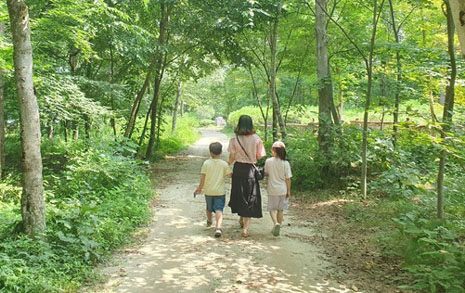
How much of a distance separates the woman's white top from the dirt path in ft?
4.26

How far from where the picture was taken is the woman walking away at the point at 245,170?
635 centimetres

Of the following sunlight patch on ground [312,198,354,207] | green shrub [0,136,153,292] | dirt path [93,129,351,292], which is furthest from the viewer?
sunlight patch on ground [312,198,354,207]

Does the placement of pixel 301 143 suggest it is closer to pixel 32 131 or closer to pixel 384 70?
pixel 384 70

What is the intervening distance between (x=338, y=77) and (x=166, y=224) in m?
8.90

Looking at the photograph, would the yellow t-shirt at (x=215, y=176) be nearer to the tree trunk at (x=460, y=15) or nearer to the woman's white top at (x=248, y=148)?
the woman's white top at (x=248, y=148)

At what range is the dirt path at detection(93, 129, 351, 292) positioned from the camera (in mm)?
4457

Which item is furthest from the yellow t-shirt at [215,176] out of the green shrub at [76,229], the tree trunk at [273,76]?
the tree trunk at [273,76]

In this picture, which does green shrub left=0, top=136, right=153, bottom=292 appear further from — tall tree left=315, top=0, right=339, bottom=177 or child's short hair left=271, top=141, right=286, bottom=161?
tall tree left=315, top=0, right=339, bottom=177

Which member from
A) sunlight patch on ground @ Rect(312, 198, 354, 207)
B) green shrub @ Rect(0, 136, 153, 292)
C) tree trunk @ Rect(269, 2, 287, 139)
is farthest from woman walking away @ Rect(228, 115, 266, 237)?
tree trunk @ Rect(269, 2, 287, 139)

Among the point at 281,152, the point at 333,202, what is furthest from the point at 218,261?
the point at 333,202

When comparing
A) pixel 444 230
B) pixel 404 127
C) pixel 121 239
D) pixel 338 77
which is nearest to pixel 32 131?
pixel 121 239

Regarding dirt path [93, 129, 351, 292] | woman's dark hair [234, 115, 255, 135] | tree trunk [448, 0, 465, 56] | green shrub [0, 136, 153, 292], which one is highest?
tree trunk [448, 0, 465, 56]

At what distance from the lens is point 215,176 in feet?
21.4

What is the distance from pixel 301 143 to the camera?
11141 millimetres
